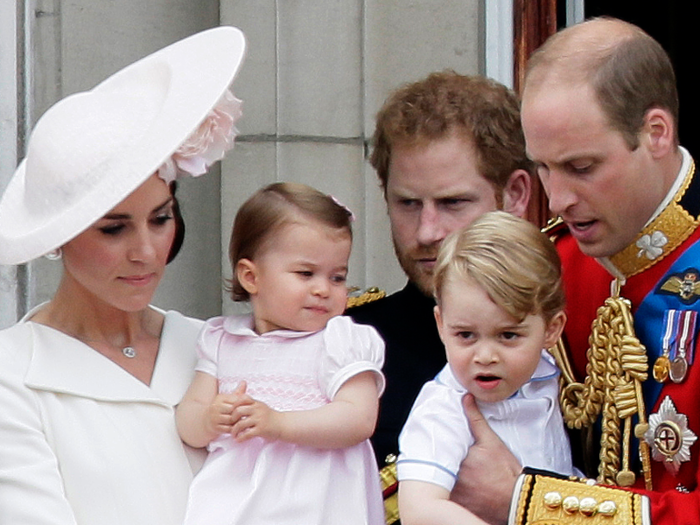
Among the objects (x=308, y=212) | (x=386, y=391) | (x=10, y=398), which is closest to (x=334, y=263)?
(x=308, y=212)

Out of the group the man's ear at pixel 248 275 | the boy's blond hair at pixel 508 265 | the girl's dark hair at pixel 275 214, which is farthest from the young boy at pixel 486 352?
the man's ear at pixel 248 275

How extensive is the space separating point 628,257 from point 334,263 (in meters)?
0.62

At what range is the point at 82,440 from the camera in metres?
2.93

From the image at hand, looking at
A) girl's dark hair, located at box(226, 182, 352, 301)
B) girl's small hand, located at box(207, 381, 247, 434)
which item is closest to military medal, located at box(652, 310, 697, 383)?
girl's dark hair, located at box(226, 182, 352, 301)

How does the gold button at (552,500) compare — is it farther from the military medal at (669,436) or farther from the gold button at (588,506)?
the military medal at (669,436)

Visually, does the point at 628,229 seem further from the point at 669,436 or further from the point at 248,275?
the point at 248,275

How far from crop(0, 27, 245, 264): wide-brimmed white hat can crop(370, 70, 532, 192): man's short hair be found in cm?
65

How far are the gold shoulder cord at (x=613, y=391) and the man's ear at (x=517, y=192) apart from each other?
0.53m

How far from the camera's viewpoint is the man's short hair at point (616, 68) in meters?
2.94

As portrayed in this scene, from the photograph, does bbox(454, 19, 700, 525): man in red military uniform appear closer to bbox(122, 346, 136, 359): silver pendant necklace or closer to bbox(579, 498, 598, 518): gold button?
bbox(579, 498, 598, 518): gold button

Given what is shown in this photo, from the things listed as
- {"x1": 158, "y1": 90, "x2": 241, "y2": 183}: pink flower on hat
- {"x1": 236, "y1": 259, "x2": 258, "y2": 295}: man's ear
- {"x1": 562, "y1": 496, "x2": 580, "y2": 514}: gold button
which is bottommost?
{"x1": 562, "y1": 496, "x2": 580, "y2": 514}: gold button

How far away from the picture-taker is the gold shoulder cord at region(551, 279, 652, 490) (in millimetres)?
2990

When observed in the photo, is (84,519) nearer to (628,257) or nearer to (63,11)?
(628,257)

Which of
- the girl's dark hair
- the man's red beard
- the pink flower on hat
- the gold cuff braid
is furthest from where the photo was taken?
the man's red beard
